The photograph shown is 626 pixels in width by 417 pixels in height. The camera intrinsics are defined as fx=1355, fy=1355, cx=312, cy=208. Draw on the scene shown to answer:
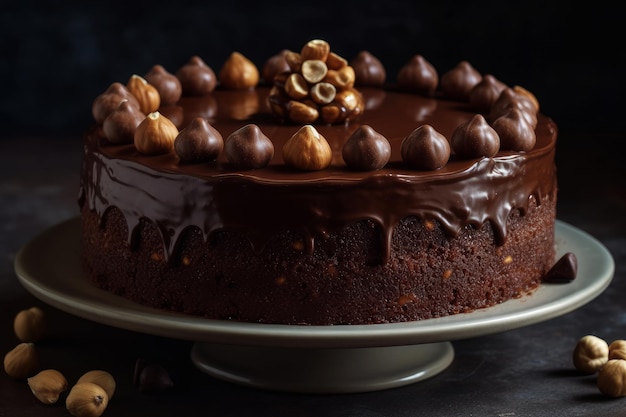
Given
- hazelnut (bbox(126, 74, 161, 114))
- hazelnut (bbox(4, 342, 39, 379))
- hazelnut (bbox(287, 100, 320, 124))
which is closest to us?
hazelnut (bbox(4, 342, 39, 379))

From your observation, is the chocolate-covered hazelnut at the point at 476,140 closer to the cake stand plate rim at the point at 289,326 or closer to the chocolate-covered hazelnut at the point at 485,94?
the cake stand plate rim at the point at 289,326

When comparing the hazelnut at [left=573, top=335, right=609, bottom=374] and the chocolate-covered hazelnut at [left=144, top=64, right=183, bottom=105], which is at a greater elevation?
the chocolate-covered hazelnut at [left=144, top=64, right=183, bottom=105]

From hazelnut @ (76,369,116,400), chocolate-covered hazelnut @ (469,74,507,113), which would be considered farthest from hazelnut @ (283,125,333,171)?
chocolate-covered hazelnut @ (469,74,507,113)

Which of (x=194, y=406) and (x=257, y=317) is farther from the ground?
(x=257, y=317)

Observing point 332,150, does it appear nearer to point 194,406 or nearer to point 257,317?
point 257,317

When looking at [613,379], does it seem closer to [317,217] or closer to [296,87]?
[317,217]

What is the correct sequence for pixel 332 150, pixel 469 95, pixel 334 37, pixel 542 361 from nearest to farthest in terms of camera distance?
pixel 332 150
pixel 542 361
pixel 469 95
pixel 334 37

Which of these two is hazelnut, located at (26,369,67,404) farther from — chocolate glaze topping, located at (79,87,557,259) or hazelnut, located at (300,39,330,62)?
hazelnut, located at (300,39,330,62)

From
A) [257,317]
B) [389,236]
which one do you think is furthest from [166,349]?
[389,236]

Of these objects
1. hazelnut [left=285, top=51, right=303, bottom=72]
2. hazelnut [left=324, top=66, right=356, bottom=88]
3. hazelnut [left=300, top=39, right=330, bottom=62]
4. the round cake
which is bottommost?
the round cake
